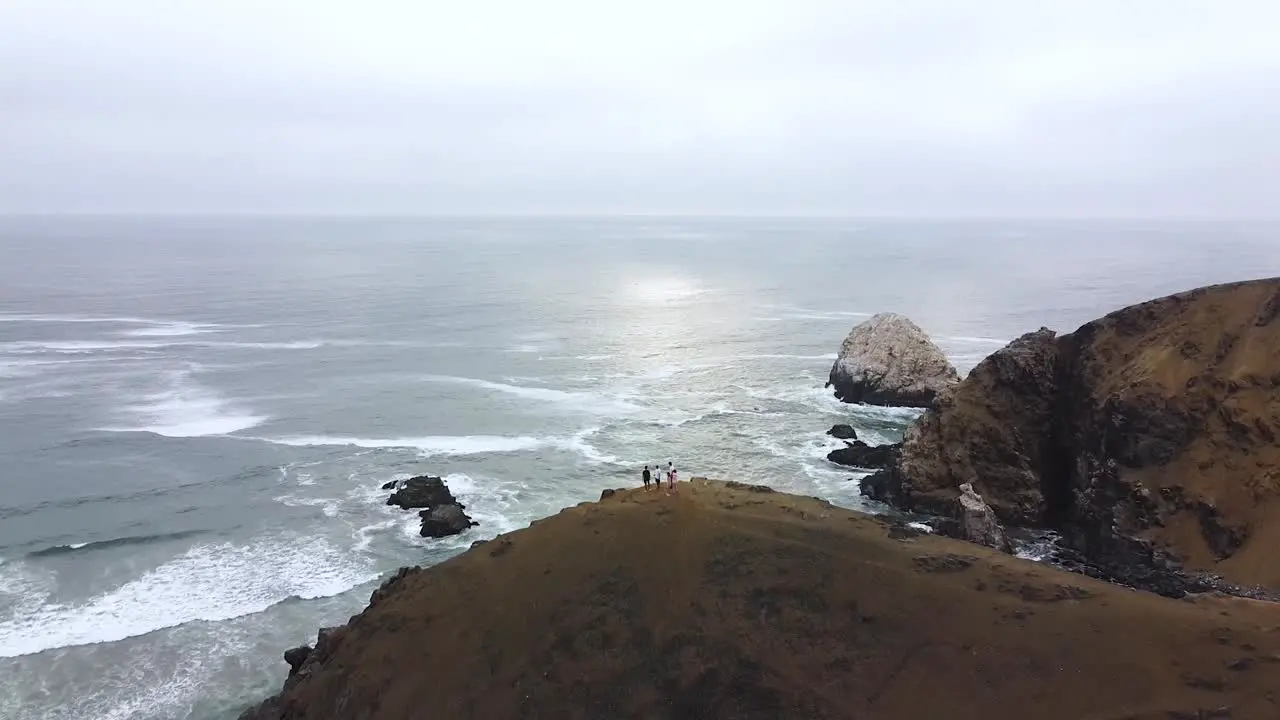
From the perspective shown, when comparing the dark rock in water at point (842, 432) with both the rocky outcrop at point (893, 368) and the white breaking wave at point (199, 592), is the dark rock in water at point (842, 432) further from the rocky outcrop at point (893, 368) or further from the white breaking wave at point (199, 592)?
the white breaking wave at point (199, 592)

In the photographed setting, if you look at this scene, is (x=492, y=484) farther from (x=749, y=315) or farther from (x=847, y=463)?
(x=749, y=315)

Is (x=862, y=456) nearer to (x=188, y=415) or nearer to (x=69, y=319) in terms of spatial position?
(x=188, y=415)

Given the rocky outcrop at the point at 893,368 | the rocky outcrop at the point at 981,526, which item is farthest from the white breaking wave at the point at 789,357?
the rocky outcrop at the point at 981,526

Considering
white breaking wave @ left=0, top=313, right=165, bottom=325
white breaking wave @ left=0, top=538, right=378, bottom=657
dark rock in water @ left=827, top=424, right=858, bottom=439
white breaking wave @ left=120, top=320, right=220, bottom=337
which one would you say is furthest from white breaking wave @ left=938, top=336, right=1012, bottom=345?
white breaking wave @ left=0, top=313, right=165, bottom=325

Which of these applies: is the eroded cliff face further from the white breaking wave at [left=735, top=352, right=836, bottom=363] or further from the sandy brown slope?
the white breaking wave at [left=735, top=352, right=836, bottom=363]

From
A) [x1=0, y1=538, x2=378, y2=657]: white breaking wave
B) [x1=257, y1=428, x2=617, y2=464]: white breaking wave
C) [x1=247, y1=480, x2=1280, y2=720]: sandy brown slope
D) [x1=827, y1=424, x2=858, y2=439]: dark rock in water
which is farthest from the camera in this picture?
[x1=827, y1=424, x2=858, y2=439]: dark rock in water

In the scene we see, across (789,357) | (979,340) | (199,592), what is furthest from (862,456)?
(979,340)
